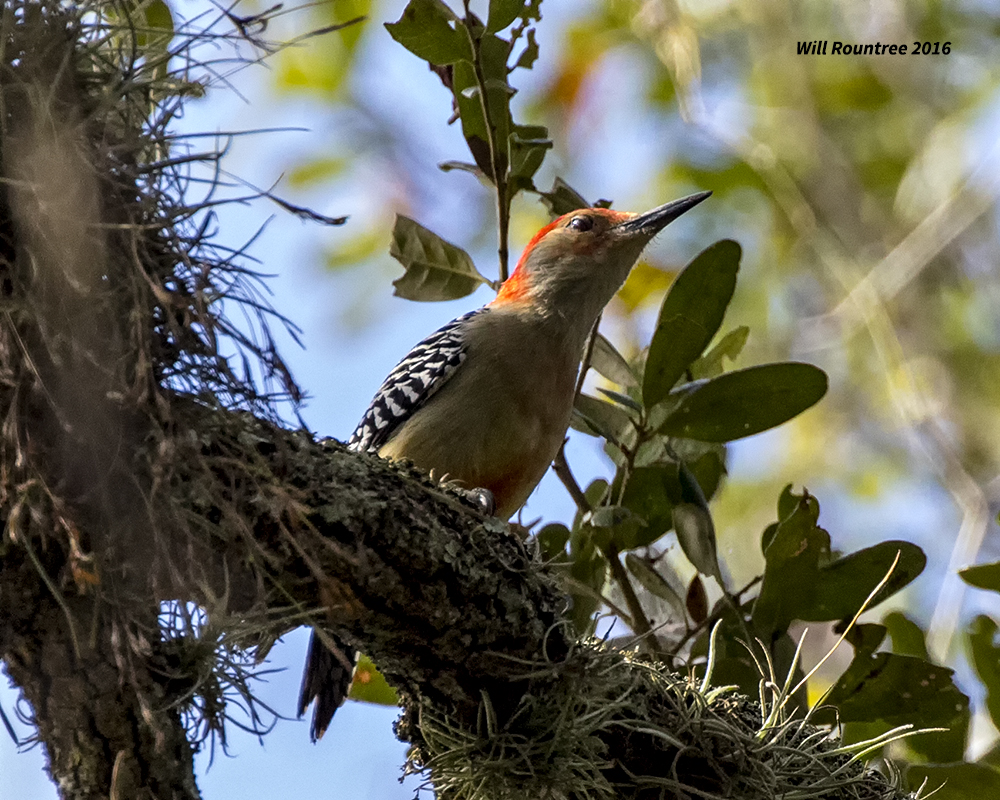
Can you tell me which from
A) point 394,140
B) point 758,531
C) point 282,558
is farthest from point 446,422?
point 758,531

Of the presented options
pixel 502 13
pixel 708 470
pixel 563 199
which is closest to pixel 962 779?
pixel 708 470

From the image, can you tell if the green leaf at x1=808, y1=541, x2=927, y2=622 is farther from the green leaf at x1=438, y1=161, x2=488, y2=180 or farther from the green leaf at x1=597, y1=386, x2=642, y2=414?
the green leaf at x1=438, y1=161, x2=488, y2=180

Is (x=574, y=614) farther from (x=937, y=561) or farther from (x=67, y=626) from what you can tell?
(x=937, y=561)

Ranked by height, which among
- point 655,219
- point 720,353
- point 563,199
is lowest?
point 720,353

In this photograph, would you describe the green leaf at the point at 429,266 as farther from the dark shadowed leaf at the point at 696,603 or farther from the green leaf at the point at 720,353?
the dark shadowed leaf at the point at 696,603

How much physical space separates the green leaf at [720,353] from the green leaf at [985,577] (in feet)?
3.19

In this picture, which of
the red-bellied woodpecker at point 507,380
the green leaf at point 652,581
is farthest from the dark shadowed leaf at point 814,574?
the red-bellied woodpecker at point 507,380

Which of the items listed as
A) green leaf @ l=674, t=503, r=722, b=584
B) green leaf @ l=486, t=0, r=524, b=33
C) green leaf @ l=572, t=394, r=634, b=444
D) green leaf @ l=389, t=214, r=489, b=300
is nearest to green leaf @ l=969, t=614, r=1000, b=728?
green leaf @ l=674, t=503, r=722, b=584

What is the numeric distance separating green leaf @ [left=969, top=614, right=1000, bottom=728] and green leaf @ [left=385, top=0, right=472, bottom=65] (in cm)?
232

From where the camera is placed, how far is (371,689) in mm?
3352

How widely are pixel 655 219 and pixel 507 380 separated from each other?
1068 millimetres

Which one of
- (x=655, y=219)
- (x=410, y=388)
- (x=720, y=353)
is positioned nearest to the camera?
(x=720, y=353)

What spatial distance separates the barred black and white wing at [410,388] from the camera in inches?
148

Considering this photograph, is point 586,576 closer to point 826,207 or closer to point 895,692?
point 895,692
